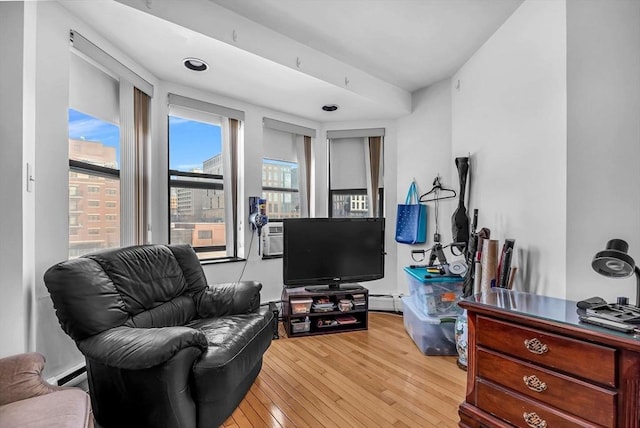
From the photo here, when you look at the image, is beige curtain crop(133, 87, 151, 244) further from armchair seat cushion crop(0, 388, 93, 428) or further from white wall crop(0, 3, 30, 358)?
armchair seat cushion crop(0, 388, 93, 428)

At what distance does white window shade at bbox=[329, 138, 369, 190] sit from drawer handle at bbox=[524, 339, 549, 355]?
2.75 metres

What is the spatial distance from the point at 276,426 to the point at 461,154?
2.74 m

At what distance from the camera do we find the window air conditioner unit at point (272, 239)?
3510mm

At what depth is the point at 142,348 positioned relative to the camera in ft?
4.50

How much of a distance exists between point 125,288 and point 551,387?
231cm

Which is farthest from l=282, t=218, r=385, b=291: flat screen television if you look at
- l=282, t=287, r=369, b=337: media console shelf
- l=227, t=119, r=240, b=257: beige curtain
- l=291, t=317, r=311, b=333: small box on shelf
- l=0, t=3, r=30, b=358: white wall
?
l=0, t=3, r=30, b=358: white wall

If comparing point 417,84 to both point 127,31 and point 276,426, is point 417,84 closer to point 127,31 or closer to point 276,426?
point 127,31

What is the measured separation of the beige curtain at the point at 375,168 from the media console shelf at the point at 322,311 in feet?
3.90

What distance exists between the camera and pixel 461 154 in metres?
2.93

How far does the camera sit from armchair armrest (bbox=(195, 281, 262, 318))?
226cm

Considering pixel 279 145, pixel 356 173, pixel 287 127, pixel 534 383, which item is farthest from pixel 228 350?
pixel 356 173

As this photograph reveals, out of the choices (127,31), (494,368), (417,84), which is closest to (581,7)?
(417,84)

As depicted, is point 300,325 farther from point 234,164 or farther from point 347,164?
point 347,164

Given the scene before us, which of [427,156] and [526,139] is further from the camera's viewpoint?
[427,156]
